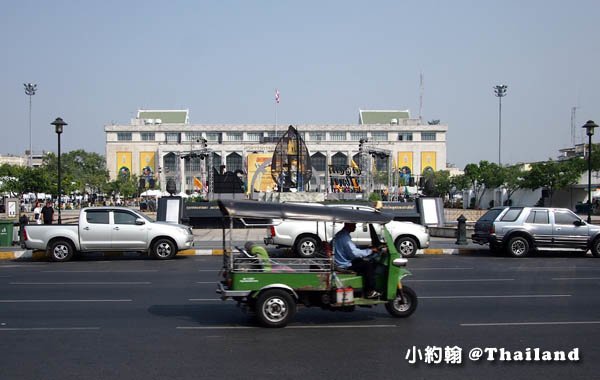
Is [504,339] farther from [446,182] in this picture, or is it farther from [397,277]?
[446,182]

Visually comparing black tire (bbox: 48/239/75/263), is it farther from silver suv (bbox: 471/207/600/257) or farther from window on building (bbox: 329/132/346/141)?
window on building (bbox: 329/132/346/141)

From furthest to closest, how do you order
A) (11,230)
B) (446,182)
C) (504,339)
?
(446,182)
(11,230)
(504,339)

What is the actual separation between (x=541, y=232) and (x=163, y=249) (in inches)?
481

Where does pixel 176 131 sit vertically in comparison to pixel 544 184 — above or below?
above

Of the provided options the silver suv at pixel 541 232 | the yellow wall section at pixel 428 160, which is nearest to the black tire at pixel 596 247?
the silver suv at pixel 541 232

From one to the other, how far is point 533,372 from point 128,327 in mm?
5786

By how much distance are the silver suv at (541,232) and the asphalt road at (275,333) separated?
19.5 ft

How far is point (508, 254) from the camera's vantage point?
2211cm

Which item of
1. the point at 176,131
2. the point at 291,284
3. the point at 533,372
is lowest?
the point at 533,372

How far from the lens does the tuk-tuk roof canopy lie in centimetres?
988

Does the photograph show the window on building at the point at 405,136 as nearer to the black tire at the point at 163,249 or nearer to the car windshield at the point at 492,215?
the car windshield at the point at 492,215

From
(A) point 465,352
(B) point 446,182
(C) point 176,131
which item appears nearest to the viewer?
(A) point 465,352

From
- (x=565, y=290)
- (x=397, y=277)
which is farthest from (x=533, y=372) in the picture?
(x=565, y=290)

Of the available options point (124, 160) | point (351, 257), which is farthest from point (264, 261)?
point (124, 160)
